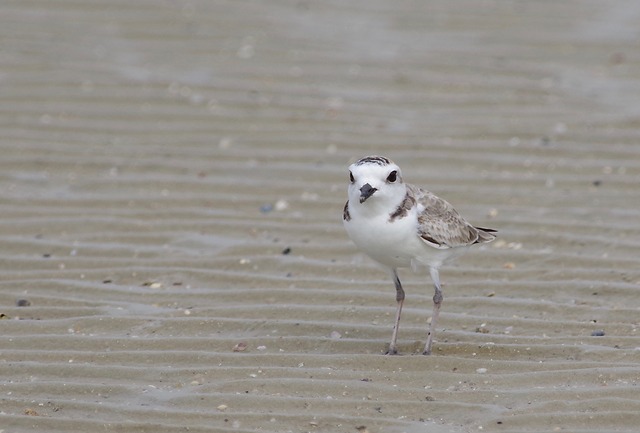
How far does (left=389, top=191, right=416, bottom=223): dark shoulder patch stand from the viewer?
591 cm

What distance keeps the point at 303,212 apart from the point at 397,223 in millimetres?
2455

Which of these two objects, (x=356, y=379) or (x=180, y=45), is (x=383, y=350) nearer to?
(x=356, y=379)

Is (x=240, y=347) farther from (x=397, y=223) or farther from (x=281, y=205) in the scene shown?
(x=281, y=205)

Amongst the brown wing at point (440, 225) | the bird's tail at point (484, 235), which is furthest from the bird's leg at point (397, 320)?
the bird's tail at point (484, 235)

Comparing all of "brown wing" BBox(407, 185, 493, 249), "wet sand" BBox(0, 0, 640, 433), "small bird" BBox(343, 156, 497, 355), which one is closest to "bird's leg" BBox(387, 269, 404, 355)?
"small bird" BBox(343, 156, 497, 355)

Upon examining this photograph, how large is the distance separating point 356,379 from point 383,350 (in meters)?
0.56

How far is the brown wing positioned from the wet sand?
51 cm

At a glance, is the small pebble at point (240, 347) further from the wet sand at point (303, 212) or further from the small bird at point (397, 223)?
the small bird at point (397, 223)

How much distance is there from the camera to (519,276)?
7.14 m

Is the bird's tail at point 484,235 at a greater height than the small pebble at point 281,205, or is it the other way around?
the small pebble at point 281,205

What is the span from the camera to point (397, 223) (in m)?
5.91

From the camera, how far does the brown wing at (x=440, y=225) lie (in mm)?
6031

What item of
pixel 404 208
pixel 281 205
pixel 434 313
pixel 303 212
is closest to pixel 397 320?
pixel 434 313

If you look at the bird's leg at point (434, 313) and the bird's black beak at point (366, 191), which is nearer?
the bird's black beak at point (366, 191)
